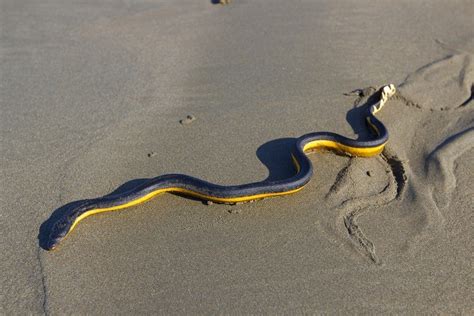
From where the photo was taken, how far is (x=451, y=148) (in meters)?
6.70

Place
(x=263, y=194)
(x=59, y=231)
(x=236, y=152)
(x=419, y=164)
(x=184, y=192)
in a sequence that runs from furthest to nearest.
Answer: (x=236, y=152) → (x=419, y=164) → (x=184, y=192) → (x=263, y=194) → (x=59, y=231)

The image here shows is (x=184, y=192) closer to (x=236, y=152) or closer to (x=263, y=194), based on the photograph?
(x=263, y=194)

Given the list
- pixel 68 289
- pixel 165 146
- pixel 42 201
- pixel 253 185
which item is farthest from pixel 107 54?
pixel 68 289

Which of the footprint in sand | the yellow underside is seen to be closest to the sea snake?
the yellow underside

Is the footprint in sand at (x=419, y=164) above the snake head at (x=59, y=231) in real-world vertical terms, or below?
above

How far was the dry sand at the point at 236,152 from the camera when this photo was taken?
4.91 m

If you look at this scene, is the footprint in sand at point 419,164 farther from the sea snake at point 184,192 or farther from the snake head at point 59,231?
the snake head at point 59,231

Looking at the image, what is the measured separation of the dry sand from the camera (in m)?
4.91

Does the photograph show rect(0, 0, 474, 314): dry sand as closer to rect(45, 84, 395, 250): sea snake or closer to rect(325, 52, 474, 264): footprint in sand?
rect(325, 52, 474, 264): footprint in sand

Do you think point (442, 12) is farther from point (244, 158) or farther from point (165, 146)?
point (165, 146)

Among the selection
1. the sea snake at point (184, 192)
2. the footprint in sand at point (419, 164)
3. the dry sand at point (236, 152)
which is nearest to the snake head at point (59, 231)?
the sea snake at point (184, 192)

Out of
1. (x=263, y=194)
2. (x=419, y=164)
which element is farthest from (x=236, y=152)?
(x=419, y=164)

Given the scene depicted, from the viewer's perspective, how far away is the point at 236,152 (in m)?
6.70

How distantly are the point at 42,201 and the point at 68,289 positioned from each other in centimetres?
145
